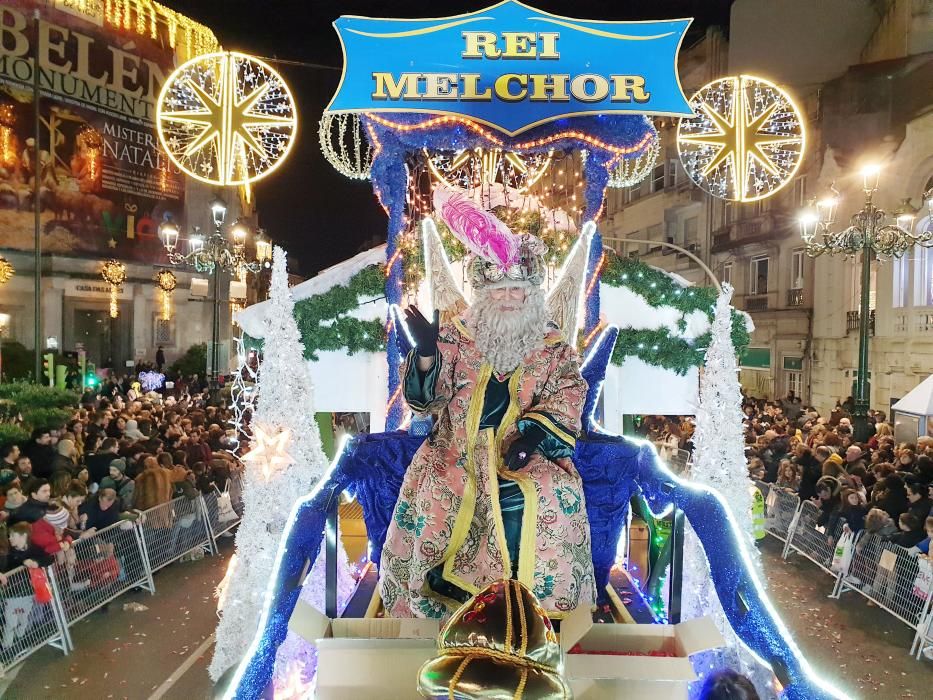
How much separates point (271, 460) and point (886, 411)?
16.1 m

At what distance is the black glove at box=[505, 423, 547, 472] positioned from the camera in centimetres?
349

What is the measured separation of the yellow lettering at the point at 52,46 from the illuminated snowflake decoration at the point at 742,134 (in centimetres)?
2835

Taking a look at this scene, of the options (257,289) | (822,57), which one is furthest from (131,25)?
(822,57)

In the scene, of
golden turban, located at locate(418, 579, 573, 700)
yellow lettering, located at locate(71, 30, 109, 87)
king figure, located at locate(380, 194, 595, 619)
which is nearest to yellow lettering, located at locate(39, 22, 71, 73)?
yellow lettering, located at locate(71, 30, 109, 87)

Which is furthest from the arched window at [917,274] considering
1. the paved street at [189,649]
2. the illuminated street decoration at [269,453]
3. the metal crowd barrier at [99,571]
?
the metal crowd barrier at [99,571]

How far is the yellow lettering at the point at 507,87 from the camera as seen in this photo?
525 cm

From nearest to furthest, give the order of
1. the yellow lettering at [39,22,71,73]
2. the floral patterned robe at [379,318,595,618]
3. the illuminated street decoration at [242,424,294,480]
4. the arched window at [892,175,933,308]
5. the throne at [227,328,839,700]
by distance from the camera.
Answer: the throne at [227,328,839,700], the floral patterned robe at [379,318,595,618], the illuminated street decoration at [242,424,294,480], the arched window at [892,175,933,308], the yellow lettering at [39,22,71,73]

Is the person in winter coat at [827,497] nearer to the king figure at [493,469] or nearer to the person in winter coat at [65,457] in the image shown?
the king figure at [493,469]

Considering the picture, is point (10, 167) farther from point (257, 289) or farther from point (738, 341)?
point (738, 341)

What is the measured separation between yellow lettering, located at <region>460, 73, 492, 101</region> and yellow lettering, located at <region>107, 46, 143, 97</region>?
2879 cm

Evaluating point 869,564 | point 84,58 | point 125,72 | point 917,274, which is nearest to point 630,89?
point 869,564

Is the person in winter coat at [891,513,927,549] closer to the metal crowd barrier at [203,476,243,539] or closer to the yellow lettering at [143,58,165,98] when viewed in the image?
the metal crowd barrier at [203,476,243,539]

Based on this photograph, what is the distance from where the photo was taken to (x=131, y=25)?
28.7 meters

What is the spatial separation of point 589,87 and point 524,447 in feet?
10.5
